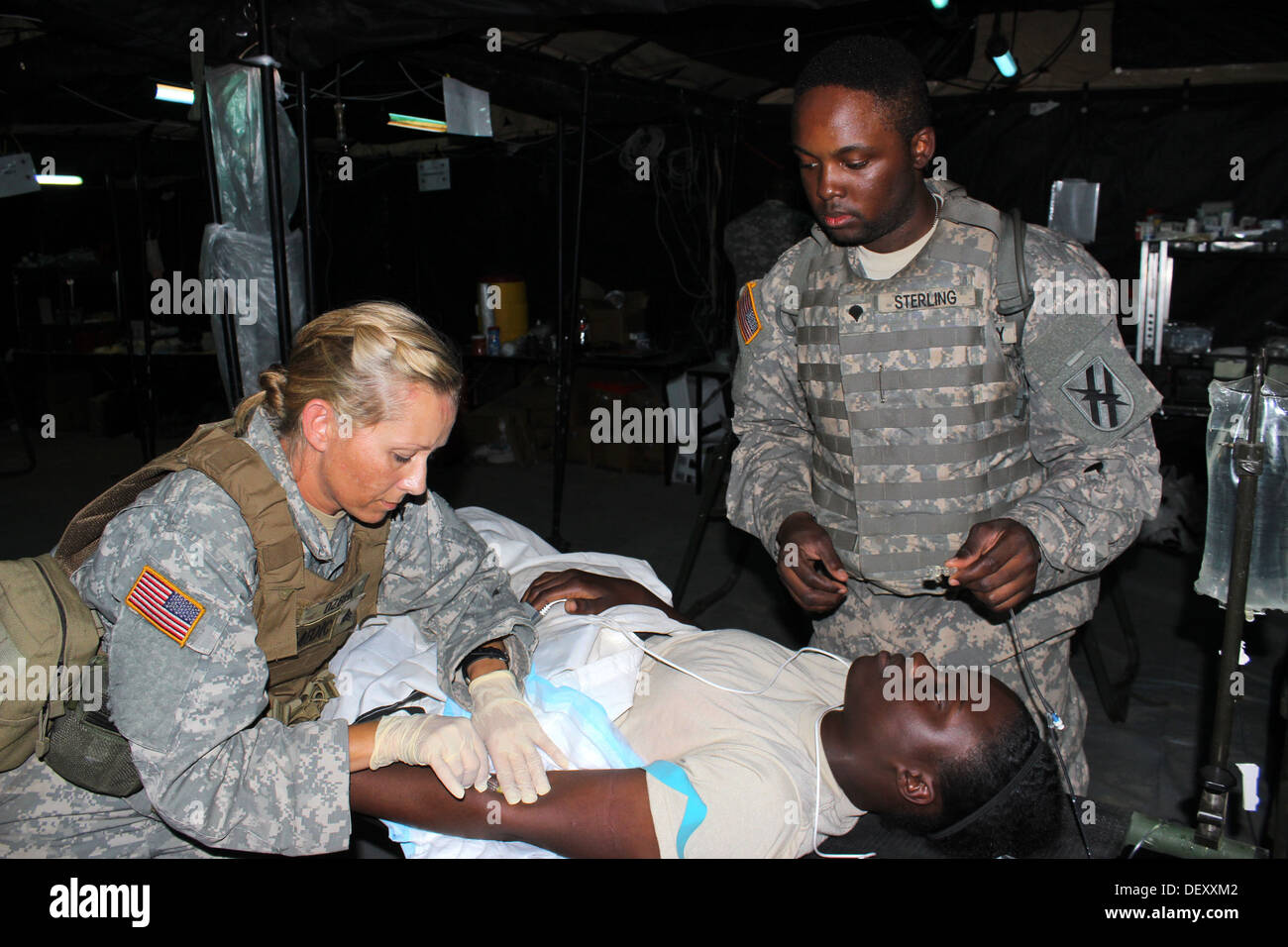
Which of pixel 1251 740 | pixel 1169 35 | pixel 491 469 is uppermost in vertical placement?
pixel 1169 35

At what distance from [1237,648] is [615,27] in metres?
3.18

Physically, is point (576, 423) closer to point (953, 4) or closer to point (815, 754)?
point (953, 4)

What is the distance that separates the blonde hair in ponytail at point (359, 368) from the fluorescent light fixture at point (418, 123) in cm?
453

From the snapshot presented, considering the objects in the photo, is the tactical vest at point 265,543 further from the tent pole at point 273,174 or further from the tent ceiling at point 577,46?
the tent ceiling at point 577,46

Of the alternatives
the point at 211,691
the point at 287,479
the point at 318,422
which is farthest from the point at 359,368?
the point at 211,691

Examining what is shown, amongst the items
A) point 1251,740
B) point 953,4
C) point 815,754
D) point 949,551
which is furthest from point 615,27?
point 1251,740

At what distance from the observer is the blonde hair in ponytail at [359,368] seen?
147 cm

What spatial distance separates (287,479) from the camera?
5.08 ft

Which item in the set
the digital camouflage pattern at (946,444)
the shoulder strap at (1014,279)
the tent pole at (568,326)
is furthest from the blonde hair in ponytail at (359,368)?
the tent pole at (568,326)

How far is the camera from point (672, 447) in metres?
6.31

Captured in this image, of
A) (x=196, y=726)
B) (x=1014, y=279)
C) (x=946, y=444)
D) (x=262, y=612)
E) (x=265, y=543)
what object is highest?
(x=1014, y=279)

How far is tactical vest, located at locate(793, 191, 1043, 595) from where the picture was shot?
1671 millimetres

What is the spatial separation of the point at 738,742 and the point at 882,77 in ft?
4.08

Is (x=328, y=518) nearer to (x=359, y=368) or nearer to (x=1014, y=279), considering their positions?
(x=359, y=368)
